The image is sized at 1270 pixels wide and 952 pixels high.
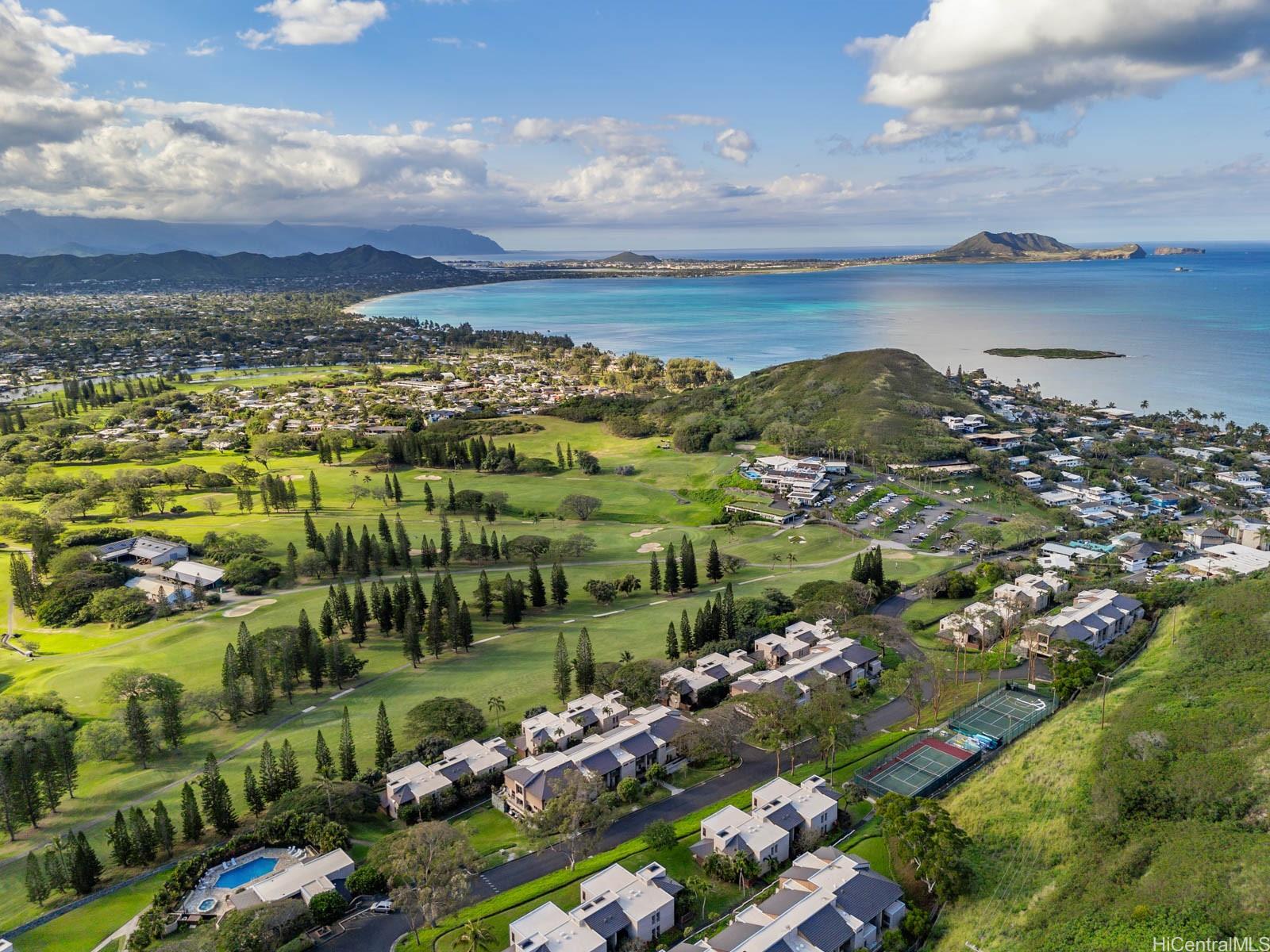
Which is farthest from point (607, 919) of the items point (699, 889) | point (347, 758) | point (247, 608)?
point (247, 608)

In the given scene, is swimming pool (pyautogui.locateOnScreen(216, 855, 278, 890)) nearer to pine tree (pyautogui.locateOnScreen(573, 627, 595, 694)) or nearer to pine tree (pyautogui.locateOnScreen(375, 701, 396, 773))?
pine tree (pyautogui.locateOnScreen(375, 701, 396, 773))

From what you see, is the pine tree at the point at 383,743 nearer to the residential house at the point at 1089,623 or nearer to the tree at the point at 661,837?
the tree at the point at 661,837

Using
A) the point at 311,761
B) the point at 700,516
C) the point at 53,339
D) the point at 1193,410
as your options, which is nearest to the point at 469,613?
the point at 311,761

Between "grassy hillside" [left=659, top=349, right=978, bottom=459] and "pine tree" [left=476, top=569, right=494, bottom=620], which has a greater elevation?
"grassy hillside" [left=659, top=349, right=978, bottom=459]

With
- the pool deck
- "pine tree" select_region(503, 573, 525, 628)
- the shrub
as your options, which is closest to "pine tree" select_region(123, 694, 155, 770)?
the pool deck

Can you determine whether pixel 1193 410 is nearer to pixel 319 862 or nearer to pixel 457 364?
pixel 319 862

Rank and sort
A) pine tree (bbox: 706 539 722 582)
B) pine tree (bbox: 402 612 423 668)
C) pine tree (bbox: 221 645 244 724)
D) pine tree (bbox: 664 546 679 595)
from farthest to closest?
pine tree (bbox: 706 539 722 582), pine tree (bbox: 664 546 679 595), pine tree (bbox: 402 612 423 668), pine tree (bbox: 221 645 244 724)

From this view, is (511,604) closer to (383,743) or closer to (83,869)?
(383,743)
